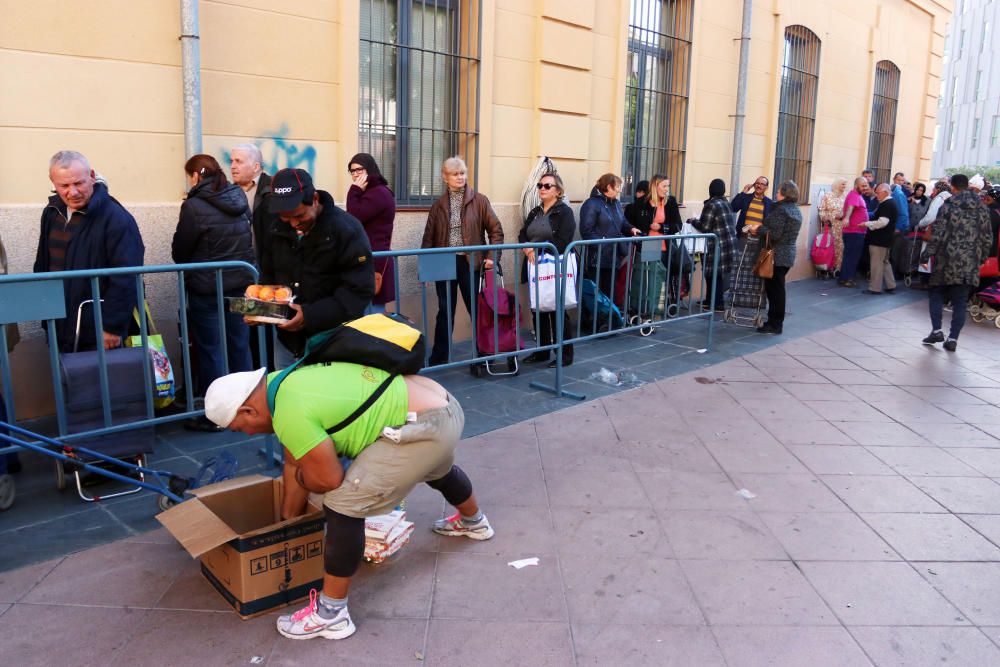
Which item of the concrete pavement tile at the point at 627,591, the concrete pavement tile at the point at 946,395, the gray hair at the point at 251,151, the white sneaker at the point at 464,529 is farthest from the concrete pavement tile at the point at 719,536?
the gray hair at the point at 251,151

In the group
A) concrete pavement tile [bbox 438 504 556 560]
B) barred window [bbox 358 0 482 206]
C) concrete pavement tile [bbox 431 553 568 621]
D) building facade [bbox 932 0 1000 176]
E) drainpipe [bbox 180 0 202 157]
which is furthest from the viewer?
building facade [bbox 932 0 1000 176]

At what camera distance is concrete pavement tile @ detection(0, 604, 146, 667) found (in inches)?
111

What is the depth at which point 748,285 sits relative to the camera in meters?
9.48

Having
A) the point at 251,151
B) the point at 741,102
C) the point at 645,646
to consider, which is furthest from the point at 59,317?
the point at 741,102

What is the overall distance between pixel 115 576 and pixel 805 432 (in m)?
4.43

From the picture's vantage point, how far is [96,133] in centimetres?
530

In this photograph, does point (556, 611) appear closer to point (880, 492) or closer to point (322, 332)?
point (322, 332)

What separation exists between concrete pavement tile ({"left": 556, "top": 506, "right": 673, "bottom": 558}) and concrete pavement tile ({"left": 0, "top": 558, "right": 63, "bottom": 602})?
2.09 metres

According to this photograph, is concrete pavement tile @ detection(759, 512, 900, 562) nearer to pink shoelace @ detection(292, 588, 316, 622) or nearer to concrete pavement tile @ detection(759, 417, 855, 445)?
concrete pavement tile @ detection(759, 417, 855, 445)

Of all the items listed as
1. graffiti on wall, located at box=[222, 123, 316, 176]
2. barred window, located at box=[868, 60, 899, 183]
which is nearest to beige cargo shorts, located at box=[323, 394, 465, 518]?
graffiti on wall, located at box=[222, 123, 316, 176]

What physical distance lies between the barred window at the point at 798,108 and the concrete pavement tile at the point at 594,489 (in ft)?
32.1

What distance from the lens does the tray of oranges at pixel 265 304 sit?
339cm

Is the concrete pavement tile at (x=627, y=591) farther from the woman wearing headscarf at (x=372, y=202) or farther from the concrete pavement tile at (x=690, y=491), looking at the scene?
the woman wearing headscarf at (x=372, y=202)

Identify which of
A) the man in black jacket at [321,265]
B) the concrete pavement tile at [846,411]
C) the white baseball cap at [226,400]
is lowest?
the concrete pavement tile at [846,411]
